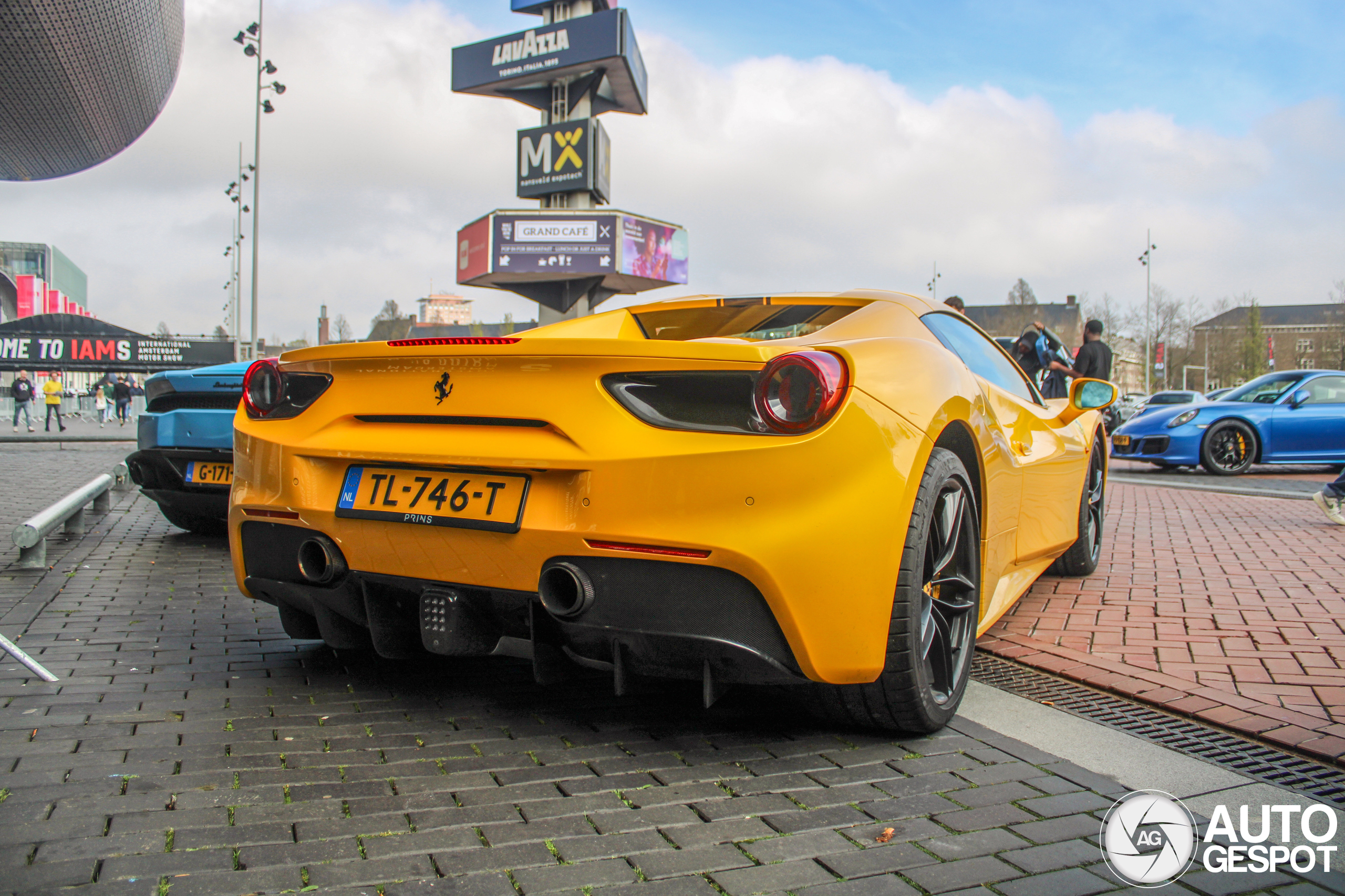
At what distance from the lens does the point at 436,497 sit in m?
2.55

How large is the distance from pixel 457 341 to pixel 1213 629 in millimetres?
3245

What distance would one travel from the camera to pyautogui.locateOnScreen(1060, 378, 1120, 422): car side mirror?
15.1 ft

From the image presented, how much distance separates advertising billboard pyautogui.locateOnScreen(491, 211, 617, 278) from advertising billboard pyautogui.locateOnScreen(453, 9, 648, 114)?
5134 millimetres

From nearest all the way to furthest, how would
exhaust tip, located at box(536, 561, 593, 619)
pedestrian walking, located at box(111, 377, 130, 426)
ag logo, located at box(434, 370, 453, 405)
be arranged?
1. exhaust tip, located at box(536, 561, 593, 619)
2. ag logo, located at box(434, 370, 453, 405)
3. pedestrian walking, located at box(111, 377, 130, 426)

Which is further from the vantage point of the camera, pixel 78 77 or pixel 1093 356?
pixel 1093 356

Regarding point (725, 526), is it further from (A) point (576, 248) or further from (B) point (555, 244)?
(B) point (555, 244)

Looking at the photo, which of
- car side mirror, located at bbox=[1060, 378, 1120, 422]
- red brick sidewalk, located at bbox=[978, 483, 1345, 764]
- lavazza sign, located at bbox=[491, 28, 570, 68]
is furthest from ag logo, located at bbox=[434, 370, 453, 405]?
lavazza sign, located at bbox=[491, 28, 570, 68]

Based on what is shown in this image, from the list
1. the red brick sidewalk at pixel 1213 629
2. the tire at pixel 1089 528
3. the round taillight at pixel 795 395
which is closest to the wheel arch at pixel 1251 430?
the red brick sidewalk at pixel 1213 629

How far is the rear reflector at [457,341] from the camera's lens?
256 cm

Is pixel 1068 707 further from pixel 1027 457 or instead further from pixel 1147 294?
pixel 1147 294

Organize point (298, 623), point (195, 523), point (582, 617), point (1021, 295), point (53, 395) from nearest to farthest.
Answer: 1. point (582, 617)
2. point (298, 623)
3. point (195, 523)
4. point (53, 395)
5. point (1021, 295)

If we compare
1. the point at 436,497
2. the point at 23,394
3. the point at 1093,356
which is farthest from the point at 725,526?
the point at 23,394

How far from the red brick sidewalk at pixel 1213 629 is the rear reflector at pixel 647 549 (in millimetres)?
1734

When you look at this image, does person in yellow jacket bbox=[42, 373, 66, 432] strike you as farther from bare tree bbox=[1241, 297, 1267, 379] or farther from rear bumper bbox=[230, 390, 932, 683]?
bare tree bbox=[1241, 297, 1267, 379]
